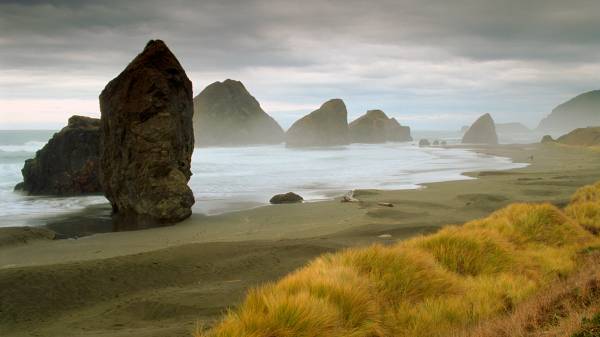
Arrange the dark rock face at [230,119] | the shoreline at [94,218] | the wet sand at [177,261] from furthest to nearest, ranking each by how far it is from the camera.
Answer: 1. the dark rock face at [230,119]
2. the shoreline at [94,218]
3. the wet sand at [177,261]

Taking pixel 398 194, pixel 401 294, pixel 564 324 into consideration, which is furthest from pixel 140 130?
pixel 564 324

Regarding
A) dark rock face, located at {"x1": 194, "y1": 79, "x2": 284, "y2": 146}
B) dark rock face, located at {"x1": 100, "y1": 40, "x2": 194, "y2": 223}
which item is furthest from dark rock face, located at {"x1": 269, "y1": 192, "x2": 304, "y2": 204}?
dark rock face, located at {"x1": 194, "y1": 79, "x2": 284, "y2": 146}

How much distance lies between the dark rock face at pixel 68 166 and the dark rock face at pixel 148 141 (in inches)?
326

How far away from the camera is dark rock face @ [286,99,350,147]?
126938 mm

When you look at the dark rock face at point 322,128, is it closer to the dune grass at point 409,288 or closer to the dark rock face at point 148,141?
the dark rock face at point 148,141

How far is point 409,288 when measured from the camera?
6254 millimetres

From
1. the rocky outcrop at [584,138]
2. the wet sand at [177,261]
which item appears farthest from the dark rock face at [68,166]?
the rocky outcrop at [584,138]

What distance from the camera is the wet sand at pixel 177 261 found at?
7.07 metres

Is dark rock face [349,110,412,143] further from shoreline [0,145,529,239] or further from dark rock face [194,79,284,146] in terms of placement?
shoreline [0,145,529,239]

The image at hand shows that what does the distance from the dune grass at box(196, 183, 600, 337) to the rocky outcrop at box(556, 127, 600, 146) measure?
6707 centimetres

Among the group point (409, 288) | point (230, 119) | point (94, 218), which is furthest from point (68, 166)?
point (230, 119)

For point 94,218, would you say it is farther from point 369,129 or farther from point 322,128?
point 369,129

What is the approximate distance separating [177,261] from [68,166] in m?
19.4

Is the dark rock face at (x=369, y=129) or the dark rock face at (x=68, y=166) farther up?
the dark rock face at (x=369, y=129)
